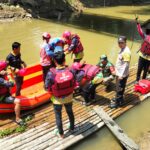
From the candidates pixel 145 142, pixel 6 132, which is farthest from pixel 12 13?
pixel 145 142

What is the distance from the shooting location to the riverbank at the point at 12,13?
63.9 ft

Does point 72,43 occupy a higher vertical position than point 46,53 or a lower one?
higher

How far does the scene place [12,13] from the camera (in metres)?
19.9

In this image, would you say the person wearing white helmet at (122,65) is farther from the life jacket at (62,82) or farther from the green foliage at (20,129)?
the green foliage at (20,129)

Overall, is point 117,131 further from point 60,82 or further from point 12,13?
point 12,13

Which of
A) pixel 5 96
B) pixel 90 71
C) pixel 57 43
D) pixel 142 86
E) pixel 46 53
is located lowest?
pixel 142 86

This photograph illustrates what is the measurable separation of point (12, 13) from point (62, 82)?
50.5 ft

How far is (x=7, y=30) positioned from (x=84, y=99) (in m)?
10.7

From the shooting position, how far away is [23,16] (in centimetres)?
2006

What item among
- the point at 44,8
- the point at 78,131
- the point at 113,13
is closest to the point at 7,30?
the point at 44,8

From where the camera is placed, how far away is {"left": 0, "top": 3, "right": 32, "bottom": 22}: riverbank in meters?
19.5

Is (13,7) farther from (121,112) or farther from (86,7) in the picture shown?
(121,112)

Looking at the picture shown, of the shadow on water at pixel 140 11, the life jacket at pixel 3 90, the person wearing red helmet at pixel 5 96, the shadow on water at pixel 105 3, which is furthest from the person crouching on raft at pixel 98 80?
the shadow on water at pixel 105 3

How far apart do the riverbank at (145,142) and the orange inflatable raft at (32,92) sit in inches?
92.9
